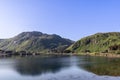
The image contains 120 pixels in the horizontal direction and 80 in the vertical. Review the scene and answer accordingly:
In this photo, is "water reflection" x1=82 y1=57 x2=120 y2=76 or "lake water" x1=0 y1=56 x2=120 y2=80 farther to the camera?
"water reflection" x1=82 y1=57 x2=120 y2=76

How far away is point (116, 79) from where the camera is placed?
260ft

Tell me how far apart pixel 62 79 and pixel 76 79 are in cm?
490

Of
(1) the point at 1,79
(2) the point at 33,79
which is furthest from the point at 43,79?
(1) the point at 1,79

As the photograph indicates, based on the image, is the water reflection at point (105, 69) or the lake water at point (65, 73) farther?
the water reflection at point (105, 69)

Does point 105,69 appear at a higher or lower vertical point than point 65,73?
higher

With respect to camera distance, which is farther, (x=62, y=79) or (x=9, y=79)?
(x=9, y=79)

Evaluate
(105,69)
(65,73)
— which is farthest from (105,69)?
(65,73)

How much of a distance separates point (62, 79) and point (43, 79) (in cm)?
794

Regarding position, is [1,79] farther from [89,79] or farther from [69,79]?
[89,79]

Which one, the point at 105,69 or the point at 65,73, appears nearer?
the point at 65,73

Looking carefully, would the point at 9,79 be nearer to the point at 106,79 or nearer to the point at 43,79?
the point at 43,79

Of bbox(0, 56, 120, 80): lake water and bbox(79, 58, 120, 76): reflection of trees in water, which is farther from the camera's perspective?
bbox(79, 58, 120, 76): reflection of trees in water

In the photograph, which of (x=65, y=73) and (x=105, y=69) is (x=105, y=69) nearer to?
(x=105, y=69)

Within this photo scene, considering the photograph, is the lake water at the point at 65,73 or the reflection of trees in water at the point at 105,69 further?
the reflection of trees in water at the point at 105,69
